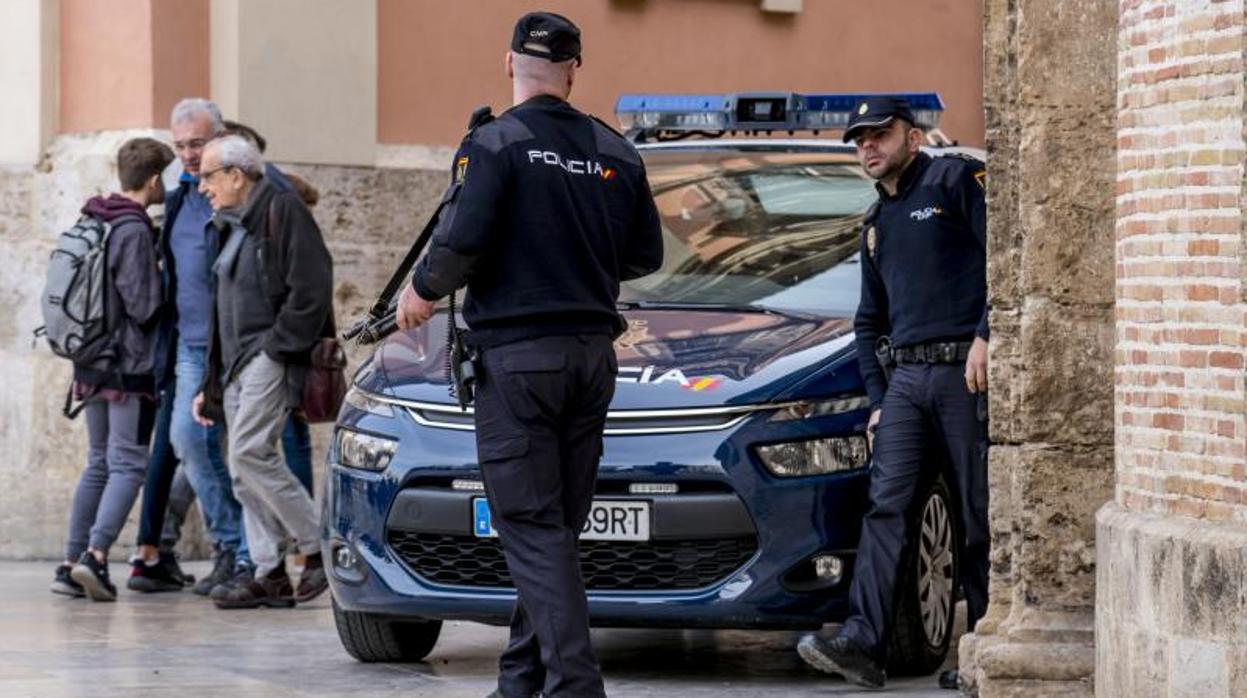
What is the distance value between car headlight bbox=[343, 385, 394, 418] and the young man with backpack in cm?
271

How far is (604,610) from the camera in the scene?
30.4 feet

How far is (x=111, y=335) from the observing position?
12.5 m

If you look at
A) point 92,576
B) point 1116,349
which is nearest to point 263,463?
point 92,576

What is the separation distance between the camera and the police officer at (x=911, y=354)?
9219 mm

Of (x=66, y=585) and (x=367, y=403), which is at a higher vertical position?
(x=367, y=403)

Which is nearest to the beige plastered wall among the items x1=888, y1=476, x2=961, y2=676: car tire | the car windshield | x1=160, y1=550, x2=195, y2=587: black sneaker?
x1=160, y1=550, x2=195, y2=587: black sneaker

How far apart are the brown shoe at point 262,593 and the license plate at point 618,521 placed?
297 cm

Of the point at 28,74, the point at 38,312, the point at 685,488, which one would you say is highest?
the point at 28,74

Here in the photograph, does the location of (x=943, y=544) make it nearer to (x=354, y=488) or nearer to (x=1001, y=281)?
(x=1001, y=281)

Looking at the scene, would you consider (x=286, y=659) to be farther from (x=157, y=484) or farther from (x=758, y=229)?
(x=157, y=484)

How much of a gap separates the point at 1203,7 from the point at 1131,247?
795 millimetres

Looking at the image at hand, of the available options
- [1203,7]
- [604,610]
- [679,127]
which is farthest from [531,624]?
[679,127]

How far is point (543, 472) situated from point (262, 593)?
4.22 meters

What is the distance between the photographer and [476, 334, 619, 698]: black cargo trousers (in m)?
7.97
